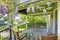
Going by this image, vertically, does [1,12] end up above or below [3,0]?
below

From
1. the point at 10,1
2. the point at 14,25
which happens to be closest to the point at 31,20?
the point at 14,25

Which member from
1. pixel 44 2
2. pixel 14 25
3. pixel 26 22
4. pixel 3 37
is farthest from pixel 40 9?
pixel 3 37

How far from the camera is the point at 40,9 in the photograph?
3.61 meters

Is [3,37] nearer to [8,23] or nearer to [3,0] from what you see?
[8,23]

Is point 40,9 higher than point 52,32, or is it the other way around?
point 40,9

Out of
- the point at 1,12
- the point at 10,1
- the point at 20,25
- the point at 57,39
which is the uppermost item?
the point at 10,1

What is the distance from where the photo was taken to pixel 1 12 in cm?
349

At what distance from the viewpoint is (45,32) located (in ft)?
11.9

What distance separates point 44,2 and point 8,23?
0.87 metres

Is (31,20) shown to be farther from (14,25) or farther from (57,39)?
(57,39)

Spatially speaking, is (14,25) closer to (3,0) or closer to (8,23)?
(8,23)

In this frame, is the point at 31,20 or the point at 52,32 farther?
the point at 52,32

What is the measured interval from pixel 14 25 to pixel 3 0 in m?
0.56

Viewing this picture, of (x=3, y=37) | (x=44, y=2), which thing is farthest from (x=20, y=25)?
(x=44, y=2)
